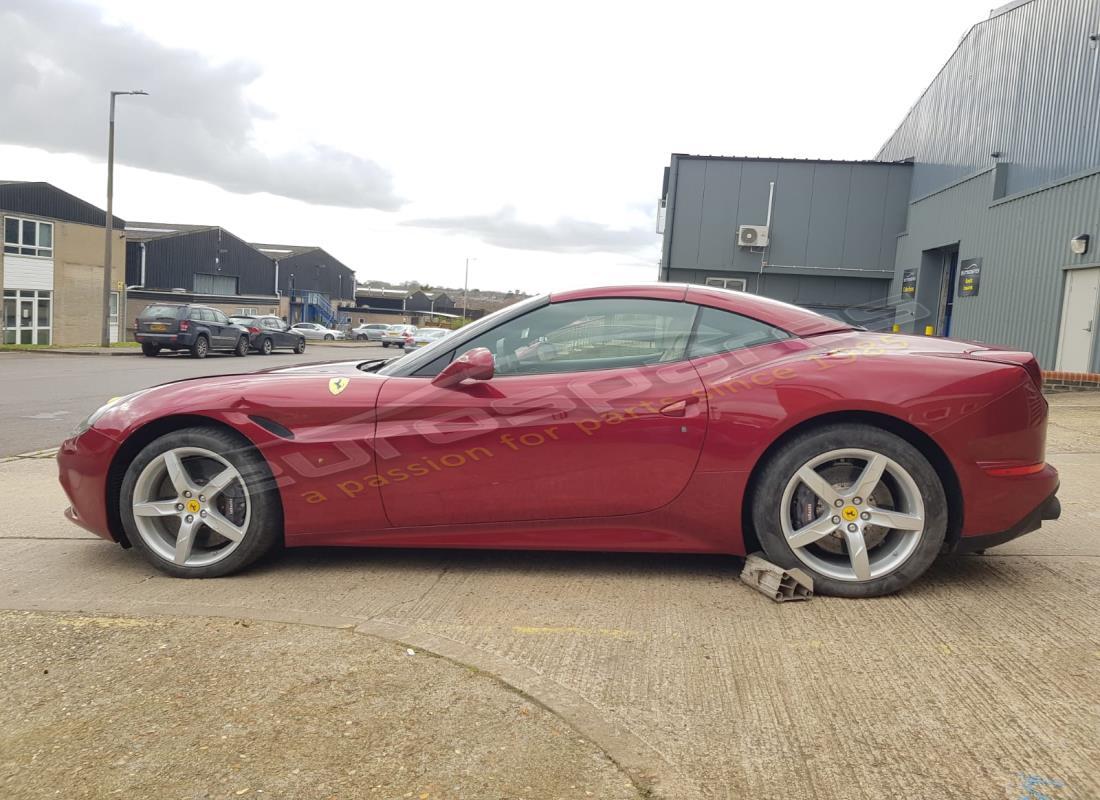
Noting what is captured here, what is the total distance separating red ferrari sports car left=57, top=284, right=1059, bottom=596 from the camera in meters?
3.23

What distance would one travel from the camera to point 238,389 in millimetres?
3611

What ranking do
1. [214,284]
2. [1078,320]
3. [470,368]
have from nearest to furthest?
[470,368]
[1078,320]
[214,284]

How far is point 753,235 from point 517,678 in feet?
A: 62.3

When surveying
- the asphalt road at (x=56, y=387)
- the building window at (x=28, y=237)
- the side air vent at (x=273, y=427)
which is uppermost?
the building window at (x=28, y=237)

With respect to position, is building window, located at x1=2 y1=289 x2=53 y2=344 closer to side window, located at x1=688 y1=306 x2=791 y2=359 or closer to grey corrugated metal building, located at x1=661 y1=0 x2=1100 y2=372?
grey corrugated metal building, located at x1=661 y1=0 x2=1100 y2=372

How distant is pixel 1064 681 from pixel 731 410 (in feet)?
4.62

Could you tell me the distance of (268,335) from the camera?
101ft

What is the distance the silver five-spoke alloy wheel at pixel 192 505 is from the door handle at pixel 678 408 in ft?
5.98

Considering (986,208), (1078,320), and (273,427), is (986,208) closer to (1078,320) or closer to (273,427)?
(1078,320)

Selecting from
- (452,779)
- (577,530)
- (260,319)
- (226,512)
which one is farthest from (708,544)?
(260,319)

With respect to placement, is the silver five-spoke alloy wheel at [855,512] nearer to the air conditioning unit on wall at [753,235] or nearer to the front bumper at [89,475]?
the front bumper at [89,475]

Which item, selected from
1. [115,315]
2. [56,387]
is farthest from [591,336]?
[115,315]

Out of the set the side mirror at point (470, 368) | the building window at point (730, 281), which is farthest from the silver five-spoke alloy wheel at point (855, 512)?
the building window at point (730, 281)

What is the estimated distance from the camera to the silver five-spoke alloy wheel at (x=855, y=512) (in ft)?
10.5
